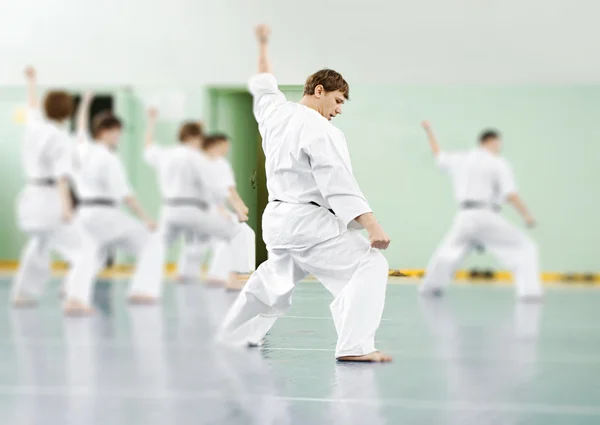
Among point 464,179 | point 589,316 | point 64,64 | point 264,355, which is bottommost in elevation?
point 589,316

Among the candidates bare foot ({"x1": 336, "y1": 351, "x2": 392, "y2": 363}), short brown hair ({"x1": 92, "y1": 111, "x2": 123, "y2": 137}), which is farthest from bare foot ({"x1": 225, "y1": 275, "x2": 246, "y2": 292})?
short brown hair ({"x1": 92, "y1": 111, "x2": 123, "y2": 137})

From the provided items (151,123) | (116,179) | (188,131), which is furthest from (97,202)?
(151,123)

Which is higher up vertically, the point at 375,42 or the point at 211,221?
the point at 375,42

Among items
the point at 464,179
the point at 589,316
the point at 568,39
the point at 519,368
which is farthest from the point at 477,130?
the point at 568,39

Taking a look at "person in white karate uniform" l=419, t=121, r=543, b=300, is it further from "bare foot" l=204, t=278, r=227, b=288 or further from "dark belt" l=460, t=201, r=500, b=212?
"bare foot" l=204, t=278, r=227, b=288

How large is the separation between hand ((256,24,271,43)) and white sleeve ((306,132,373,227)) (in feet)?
0.63

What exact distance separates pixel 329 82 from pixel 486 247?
371cm

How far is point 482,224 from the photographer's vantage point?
464cm

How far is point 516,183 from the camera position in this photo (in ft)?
23.4

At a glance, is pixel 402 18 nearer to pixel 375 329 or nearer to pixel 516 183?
pixel 375 329

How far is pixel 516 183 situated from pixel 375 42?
5923mm

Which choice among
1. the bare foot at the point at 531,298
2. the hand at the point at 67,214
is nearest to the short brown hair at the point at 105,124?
the hand at the point at 67,214

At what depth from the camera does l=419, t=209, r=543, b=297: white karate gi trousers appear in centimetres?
462

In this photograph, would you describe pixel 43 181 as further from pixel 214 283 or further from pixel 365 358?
pixel 365 358
